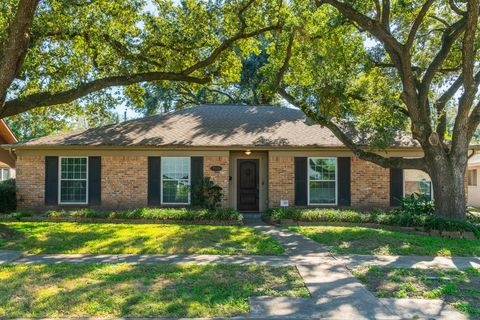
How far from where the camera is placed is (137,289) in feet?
18.9

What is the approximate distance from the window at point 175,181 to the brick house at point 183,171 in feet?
0.12

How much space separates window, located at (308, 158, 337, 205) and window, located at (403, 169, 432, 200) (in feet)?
9.09

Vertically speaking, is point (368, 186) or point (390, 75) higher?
point (390, 75)

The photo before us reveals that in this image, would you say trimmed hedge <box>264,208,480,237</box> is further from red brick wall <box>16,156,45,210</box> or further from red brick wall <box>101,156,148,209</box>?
red brick wall <box>16,156,45,210</box>

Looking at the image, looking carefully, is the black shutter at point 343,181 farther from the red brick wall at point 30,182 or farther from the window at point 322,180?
the red brick wall at point 30,182

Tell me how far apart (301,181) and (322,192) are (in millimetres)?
921

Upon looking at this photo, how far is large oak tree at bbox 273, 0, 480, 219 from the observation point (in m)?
11.4

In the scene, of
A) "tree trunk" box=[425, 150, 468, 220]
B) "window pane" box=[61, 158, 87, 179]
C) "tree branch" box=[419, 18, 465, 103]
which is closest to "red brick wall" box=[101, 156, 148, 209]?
"window pane" box=[61, 158, 87, 179]

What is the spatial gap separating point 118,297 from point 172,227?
19.7ft

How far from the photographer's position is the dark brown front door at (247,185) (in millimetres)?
15945

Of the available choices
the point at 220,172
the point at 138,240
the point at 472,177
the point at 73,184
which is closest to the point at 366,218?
the point at 220,172

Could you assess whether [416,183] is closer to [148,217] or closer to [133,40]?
[148,217]

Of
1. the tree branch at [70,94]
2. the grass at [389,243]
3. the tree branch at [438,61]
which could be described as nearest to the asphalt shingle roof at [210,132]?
the tree branch at [70,94]

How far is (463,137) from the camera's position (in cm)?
1141
